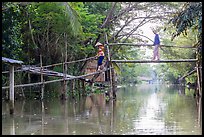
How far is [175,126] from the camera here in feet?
30.1

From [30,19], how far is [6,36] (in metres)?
2.78

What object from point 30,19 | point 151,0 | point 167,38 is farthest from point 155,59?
point 167,38

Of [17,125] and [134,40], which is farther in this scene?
[134,40]

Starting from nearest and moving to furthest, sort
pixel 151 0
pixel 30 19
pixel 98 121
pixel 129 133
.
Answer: pixel 129 133 → pixel 98 121 → pixel 30 19 → pixel 151 0

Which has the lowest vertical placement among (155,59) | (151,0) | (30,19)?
(155,59)

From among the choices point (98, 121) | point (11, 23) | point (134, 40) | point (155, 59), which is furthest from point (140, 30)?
point (98, 121)

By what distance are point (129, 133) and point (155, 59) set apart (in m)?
8.78

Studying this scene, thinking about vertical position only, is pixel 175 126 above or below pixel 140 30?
below

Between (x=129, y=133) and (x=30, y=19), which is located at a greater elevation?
(x=30, y=19)

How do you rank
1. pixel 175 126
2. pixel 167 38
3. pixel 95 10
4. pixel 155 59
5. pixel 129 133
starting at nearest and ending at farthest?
1. pixel 129 133
2. pixel 175 126
3. pixel 155 59
4. pixel 95 10
5. pixel 167 38

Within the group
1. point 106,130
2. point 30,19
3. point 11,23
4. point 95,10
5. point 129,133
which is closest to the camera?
point 129,133

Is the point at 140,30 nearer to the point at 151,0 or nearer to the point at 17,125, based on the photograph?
the point at 151,0

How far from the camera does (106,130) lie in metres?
8.57

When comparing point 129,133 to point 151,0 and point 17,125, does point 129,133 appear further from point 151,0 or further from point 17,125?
point 151,0
